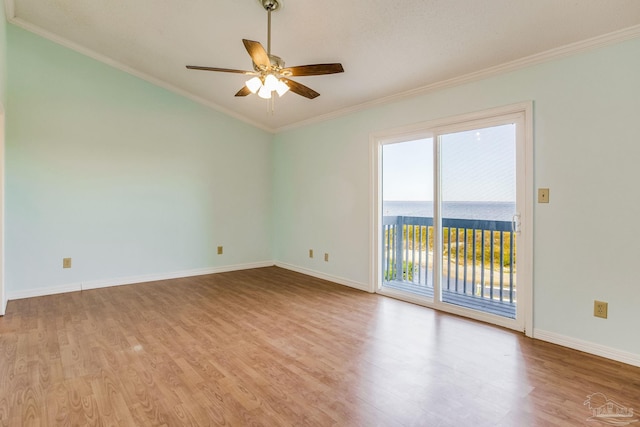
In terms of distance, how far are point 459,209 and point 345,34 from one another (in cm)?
194

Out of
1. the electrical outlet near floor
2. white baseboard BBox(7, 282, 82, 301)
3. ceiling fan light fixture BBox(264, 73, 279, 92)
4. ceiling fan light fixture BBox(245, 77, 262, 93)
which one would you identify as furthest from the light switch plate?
white baseboard BBox(7, 282, 82, 301)

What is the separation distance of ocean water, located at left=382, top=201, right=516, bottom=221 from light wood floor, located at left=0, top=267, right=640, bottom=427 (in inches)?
39.0

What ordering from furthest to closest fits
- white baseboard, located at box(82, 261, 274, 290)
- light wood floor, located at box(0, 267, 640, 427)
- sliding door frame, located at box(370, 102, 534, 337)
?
white baseboard, located at box(82, 261, 274, 290), sliding door frame, located at box(370, 102, 534, 337), light wood floor, located at box(0, 267, 640, 427)

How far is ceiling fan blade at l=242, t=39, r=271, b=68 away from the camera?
82.3 inches

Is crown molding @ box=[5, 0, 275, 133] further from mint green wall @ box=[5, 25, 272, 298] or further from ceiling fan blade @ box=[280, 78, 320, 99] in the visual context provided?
ceiling fan blade @ box=[280, 78, 320, 99]

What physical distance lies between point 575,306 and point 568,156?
3.68 ft

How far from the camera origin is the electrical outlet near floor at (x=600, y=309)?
235 centimetres

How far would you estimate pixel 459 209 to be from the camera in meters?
3.30

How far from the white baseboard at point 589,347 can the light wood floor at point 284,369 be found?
8 cm

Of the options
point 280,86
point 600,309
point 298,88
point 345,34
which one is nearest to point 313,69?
point 280,86

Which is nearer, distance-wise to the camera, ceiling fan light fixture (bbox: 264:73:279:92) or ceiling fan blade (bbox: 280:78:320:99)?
ceiling fan light fixture (bbox: 264:73:279:92)

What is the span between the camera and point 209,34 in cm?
319

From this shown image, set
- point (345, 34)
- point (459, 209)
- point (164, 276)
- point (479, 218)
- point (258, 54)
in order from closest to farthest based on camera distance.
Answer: point (258, 54) < point (345, 34) < point (479, 218) < point (459, 209) < point (164, 276)

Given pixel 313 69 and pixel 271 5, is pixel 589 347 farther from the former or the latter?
pixel 271 5
